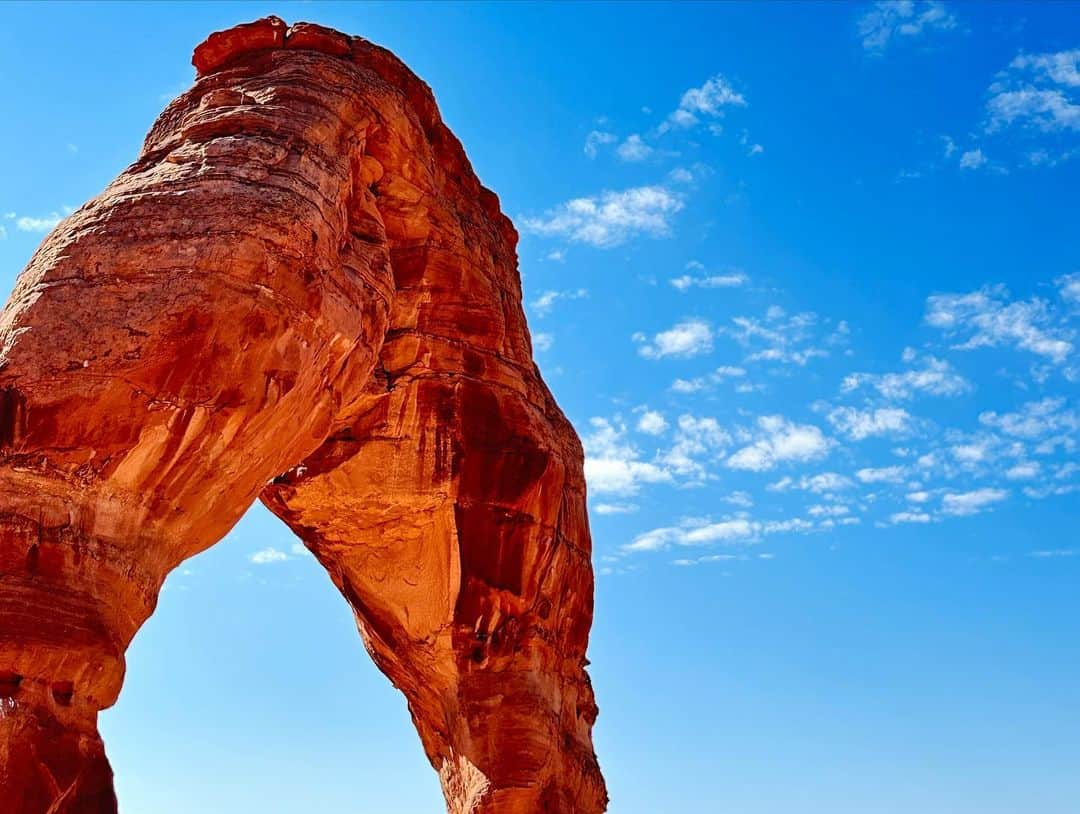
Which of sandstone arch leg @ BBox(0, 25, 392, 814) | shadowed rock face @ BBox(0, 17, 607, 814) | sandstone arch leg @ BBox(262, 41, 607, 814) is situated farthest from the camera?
sandstone arch leg @ BBox(262, 41, 607, 814)

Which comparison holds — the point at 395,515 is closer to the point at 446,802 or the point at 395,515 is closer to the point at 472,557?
the point at 472,557

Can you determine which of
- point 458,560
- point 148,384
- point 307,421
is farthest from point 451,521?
point 148,384

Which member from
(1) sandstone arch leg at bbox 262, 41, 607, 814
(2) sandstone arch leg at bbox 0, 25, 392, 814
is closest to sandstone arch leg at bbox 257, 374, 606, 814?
(1) sandstone arch leg at bbox 262, 41, 607, 814

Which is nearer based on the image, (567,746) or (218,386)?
(218,386)

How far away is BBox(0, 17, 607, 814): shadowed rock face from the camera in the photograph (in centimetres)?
1028

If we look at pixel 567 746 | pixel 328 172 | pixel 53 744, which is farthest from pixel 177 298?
pixel 567 746

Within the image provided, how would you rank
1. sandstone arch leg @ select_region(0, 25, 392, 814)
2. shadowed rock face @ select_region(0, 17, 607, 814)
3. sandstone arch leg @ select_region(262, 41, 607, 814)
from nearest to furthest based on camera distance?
1. sandstone arch leg @ select_region(0, 25, 392, 814)
2. shadowed rock face @ select_region(0, 17, 607, 814)
3. sandstone arch leg @ select_region(262, 41, 607, 814)

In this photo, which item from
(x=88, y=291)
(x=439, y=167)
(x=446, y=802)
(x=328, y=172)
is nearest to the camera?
(x=88, y=291)

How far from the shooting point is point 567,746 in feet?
57.8

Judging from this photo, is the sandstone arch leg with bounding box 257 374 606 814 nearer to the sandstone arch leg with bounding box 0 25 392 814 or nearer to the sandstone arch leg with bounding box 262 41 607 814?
the sandstone arch leg with bounding box 262 41 607 814

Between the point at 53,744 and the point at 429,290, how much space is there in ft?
31.1

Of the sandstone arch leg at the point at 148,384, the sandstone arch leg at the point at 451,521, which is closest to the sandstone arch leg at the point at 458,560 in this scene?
the sandstone arch leg at the point at 451,521

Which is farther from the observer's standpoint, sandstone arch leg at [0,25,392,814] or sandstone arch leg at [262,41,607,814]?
sandstone arch leg at [262,41,607,814]

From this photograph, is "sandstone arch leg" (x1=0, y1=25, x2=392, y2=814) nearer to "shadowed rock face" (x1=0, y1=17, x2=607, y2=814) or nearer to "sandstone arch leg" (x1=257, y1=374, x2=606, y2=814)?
"shadowed rock face" (x1=0, y1=17, x2=607, y2=814)
